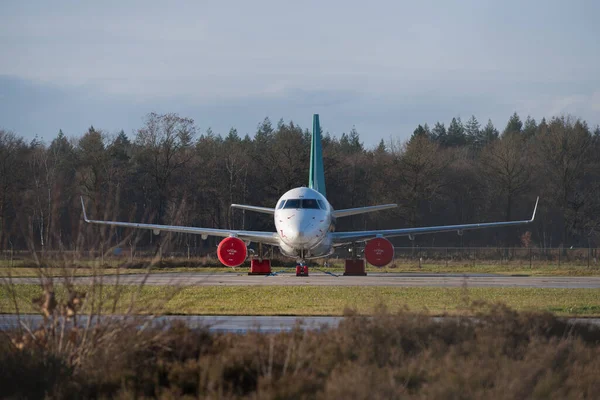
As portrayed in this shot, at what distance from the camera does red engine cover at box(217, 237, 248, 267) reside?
36906 mm

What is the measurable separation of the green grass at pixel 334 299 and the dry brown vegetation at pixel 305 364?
628cm

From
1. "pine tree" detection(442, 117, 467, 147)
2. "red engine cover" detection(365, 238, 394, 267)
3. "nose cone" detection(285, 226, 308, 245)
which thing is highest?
"pine tree" detection(442, 117, 467, 147)

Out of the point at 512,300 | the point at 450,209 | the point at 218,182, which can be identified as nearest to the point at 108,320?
the point at 512,300

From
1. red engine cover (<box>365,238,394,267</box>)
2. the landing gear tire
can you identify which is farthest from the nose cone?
red engine cover (<box>365,238,394,267</box>)

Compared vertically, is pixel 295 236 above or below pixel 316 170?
below

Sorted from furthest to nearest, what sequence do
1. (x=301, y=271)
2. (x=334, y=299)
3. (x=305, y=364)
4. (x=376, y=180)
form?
(x=376, y=180) → (x=301, y=271) → (x=334, y=299) → (x=305, y=364)

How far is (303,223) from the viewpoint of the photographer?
34.9 meters

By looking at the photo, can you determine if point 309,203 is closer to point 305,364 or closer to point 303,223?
point 303,223

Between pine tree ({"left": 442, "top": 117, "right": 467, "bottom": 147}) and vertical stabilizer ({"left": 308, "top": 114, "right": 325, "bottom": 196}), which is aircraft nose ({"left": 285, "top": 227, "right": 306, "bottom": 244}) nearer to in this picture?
vertical stabilizer ({"left": 308, "top": 114, "right": 325, "bottom": 196})

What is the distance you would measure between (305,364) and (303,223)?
2493 cm

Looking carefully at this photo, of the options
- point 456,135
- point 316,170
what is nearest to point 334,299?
point 316,170

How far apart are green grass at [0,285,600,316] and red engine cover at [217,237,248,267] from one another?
9946 mm

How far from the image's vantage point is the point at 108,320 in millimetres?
10297

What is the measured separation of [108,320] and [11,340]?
1488 mm
